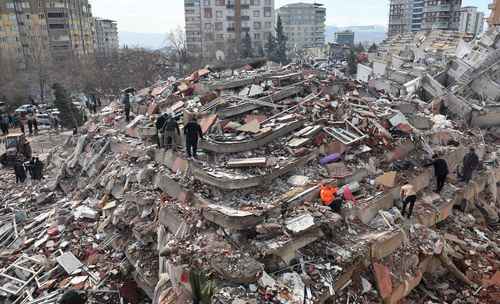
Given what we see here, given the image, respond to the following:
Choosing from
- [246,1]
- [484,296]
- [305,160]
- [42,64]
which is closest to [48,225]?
[305,160]

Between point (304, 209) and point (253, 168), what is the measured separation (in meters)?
1.55

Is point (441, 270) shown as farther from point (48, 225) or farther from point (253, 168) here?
point (48, 225)

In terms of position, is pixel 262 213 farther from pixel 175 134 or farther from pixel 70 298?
pixel 175 134

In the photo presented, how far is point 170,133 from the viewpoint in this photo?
937 centimetres

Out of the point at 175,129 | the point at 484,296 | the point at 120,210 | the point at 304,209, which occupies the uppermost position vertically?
the point at 175,129

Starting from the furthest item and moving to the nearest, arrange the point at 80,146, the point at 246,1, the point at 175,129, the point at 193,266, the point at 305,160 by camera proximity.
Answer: the point at 246,1, the point at 80,146, the point at 175,129, the point at 305,160, the point at 193,266

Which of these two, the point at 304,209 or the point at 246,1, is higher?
the point at 246,1

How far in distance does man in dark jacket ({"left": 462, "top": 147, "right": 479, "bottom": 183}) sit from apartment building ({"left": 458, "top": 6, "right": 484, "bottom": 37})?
52.4 meters

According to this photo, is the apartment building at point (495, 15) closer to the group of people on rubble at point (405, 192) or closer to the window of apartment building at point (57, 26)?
the group of people on rubble at point (405, 192)

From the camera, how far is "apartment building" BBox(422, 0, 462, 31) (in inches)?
1930

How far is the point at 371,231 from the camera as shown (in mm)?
7164

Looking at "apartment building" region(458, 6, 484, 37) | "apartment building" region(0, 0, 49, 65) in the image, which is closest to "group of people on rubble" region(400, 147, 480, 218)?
"apartment building" region(0, 0, 49, 65)

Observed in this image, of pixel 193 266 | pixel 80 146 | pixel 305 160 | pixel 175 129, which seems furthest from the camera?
pixel 80 146

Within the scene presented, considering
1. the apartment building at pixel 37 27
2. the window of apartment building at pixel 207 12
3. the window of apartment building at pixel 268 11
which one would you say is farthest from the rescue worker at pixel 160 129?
the window of apartment building at pixel 268 11
